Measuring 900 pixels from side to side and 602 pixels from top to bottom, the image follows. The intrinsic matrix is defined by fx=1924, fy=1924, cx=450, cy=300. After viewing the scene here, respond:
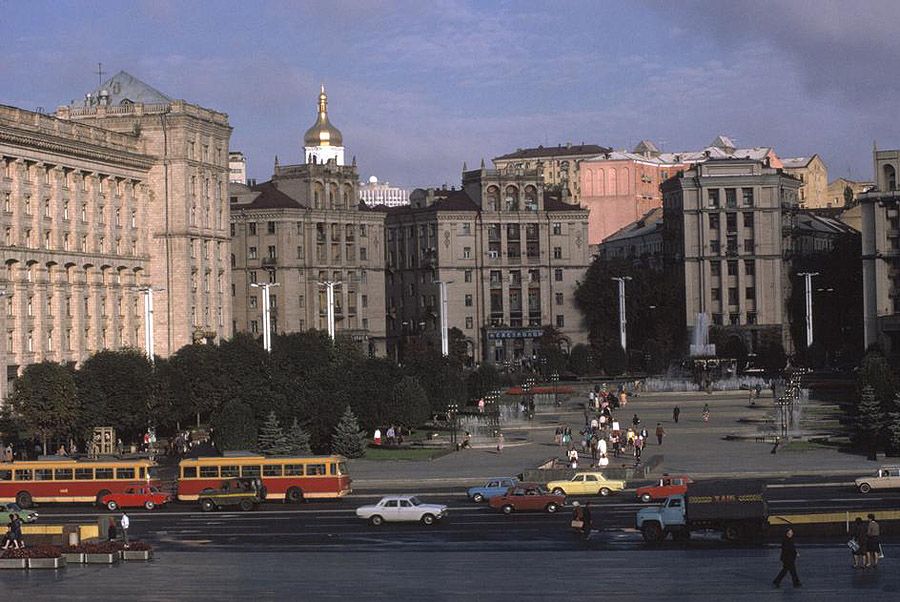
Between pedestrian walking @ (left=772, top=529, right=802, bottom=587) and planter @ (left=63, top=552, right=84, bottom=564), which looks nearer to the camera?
pedestrian walking @ (left=772, top=529, right=802, bottom=587)

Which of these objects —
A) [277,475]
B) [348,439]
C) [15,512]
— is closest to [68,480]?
[277,475]

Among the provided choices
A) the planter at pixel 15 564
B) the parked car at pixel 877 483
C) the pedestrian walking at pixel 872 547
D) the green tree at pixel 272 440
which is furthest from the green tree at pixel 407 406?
the pedestrian walking at pixel 872 547

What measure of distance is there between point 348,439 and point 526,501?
23.0 metres

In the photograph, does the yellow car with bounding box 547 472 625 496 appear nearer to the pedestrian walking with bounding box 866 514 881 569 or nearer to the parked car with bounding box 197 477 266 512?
the parked car with bounding box 197 477 266 512

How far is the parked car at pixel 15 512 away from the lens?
208ft

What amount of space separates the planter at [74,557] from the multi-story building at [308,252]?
115090 mm

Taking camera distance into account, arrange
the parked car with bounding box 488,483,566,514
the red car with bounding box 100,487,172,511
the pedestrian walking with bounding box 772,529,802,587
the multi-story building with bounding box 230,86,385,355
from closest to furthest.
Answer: the pedestrian walking with bounding box 772,529,802,587
the parked car with bounding box 488,483,566,514
the red car with bounding box 100,487,172,511
the multi-story building with bounding box 230,86,385,355

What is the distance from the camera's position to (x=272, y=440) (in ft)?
276

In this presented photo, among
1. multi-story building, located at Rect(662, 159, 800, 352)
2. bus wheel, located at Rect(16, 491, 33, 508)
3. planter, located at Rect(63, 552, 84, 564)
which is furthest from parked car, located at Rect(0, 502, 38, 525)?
multi-story building, located at Rect(662, 159, 800, 352)

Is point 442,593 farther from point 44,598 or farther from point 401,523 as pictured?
point 401,523

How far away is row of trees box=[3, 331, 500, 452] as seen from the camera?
89188 millimetres

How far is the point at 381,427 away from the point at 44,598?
52.0 metres

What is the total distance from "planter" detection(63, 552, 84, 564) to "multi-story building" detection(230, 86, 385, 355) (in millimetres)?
115090

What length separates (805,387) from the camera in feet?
411
